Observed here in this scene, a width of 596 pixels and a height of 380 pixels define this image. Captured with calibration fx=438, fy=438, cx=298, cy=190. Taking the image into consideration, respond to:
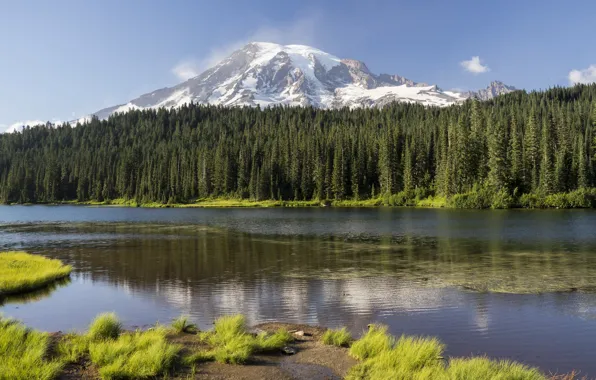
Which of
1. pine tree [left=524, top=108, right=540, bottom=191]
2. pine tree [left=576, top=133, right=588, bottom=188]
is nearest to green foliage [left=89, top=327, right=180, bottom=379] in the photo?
pine tree [left=524, top=108, right=540, bottom=191]

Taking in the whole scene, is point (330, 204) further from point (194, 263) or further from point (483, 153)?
point (194, 263)

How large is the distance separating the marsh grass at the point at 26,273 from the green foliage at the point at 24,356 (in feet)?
52.0

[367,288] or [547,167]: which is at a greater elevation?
[547,167]

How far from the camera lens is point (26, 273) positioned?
34188 millimetres

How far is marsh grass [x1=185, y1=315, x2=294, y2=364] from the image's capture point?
15.5 meters

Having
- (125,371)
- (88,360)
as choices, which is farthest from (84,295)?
(125,371)

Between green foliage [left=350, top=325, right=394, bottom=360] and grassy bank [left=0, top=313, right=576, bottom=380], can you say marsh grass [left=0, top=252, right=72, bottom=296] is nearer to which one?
grassy bank [left=0, top=313, right=576, bottom=380]

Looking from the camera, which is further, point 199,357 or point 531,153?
point 531,153

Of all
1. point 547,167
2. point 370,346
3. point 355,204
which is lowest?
point 370,346

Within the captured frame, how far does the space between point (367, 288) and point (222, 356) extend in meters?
16.5

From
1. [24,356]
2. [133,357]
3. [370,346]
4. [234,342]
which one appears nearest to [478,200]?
[370,346]

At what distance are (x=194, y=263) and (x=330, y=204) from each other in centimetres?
12672

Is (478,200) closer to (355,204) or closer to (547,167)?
(547,167)

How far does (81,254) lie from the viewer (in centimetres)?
5084
